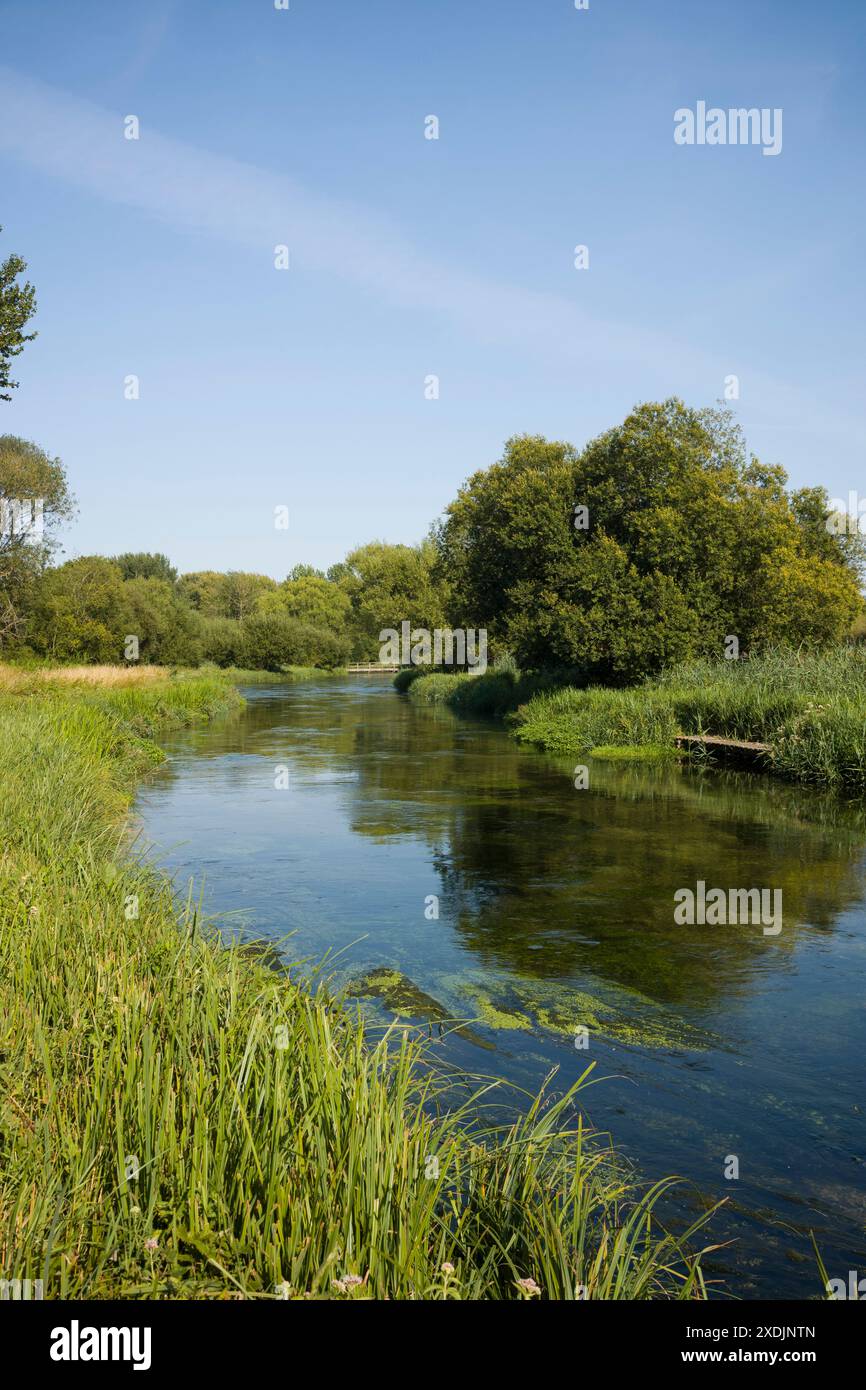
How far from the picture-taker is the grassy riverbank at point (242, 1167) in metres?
3.30

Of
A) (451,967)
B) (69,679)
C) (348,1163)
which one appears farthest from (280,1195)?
(69,679)

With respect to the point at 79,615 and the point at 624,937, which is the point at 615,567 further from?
the point at 79,615

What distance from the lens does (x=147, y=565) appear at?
115m

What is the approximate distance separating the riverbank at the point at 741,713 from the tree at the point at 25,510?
99.6ft

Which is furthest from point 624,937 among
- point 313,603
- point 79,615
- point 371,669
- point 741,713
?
point 313,603

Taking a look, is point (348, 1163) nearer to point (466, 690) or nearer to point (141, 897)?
point (141, 897)

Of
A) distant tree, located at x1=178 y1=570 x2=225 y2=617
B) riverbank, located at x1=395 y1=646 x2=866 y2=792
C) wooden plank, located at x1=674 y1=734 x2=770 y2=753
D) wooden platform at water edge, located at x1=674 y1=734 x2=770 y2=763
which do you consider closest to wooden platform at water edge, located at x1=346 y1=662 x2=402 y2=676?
distant tree, located at x1=178 y1=570 x2=225 y2=617

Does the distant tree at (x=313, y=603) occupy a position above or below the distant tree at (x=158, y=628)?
above

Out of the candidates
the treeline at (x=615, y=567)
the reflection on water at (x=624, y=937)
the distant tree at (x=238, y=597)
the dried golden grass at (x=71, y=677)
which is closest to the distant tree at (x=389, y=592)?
the distant tree at (x=238, y=597)

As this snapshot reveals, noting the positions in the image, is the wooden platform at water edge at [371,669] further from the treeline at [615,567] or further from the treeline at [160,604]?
the treeline at [615,567]

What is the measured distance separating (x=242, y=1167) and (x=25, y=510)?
185 ft

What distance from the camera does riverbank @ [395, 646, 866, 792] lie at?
19516mm

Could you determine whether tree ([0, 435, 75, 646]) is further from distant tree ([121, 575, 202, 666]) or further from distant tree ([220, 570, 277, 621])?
distant tree ([220, 570, 277, 621])
